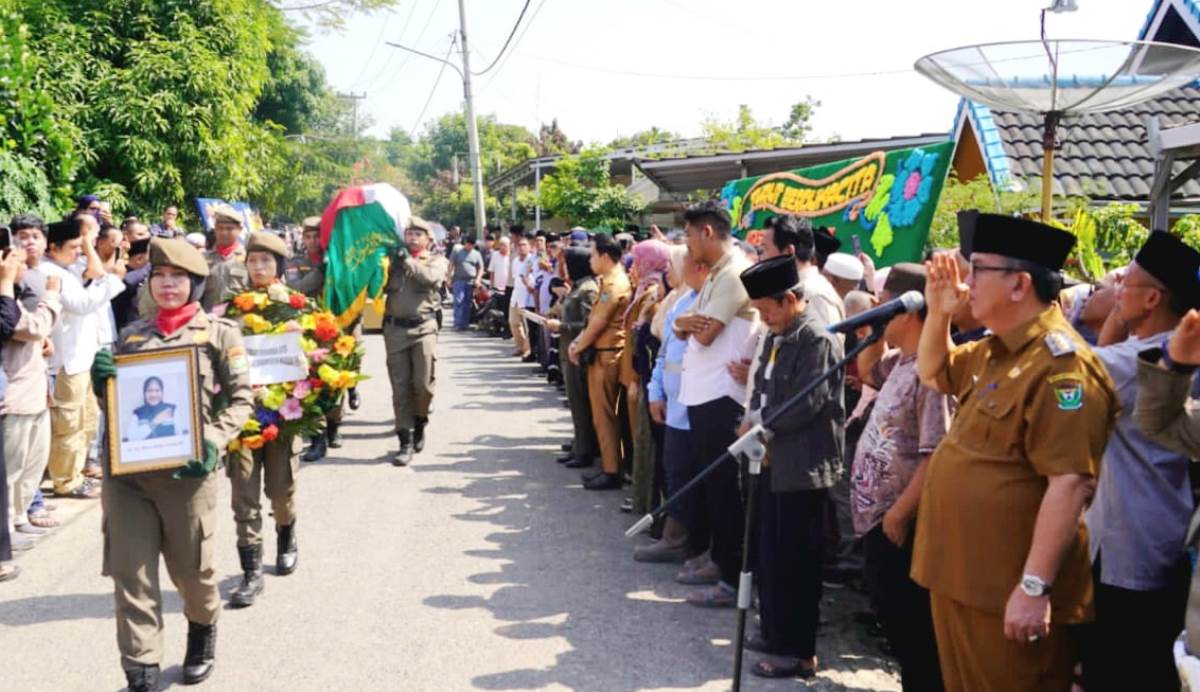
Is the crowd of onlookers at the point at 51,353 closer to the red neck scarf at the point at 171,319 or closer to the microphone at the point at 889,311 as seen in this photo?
the red neck scarf at the point at 171,319

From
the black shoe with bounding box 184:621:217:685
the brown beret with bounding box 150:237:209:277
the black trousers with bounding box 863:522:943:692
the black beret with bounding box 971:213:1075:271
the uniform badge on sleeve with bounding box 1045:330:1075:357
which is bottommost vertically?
the black shoe with bounding box 184:621:217:685

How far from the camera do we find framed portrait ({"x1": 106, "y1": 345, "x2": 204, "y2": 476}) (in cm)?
402

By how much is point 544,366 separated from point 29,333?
8.43 meters

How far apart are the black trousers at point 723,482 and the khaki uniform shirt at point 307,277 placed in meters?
4.48

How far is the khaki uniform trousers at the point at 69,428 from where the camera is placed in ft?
23.1

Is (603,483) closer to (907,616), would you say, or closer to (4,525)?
(4,525)

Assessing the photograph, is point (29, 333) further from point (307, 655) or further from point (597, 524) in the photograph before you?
point (597, 524)

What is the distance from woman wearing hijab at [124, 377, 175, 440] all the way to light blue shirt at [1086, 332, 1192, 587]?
144 inches

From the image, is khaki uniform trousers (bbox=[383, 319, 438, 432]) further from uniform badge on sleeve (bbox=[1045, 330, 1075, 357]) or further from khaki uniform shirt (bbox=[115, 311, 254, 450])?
uniform badge on sleeve (bbox=[1045, 330, 1075, 357])

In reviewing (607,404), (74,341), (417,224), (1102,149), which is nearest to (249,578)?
(74,341)

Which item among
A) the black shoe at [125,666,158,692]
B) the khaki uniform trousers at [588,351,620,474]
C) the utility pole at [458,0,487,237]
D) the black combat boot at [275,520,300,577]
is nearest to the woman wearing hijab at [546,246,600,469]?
the khaki uniform trousers at [588,351,620,474]

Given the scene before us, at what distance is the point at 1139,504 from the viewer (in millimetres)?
3240

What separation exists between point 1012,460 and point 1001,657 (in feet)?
2.02

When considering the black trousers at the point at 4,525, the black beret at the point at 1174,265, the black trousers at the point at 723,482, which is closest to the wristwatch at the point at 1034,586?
the black beret at the point at 1174,265
